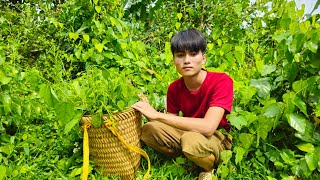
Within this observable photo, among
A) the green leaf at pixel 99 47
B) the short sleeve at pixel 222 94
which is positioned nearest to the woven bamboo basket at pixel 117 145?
the short sleeve at pixel 222 94

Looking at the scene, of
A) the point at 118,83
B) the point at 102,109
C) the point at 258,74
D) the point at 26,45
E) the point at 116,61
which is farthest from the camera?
the point at 26,45

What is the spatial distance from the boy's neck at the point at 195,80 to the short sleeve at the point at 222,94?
0.11 meters

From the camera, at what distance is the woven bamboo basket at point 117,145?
2262mm

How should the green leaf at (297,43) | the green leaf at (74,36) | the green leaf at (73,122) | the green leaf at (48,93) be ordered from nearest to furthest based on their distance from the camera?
the green leaf at (48,93)
the green leaf at (73,122)
the green leaf at (297,43)
the green leaf at (74,36)

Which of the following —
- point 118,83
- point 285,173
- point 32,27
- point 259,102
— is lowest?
point 285,173

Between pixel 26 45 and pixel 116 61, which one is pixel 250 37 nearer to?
pixel 116 61

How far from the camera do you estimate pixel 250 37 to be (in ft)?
12.4

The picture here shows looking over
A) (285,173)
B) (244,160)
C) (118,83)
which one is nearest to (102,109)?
(118,83)

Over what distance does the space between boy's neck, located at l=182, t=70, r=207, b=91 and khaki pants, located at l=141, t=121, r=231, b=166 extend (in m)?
0.28

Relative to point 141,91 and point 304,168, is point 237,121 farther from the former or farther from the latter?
point 141,91

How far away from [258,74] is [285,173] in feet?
2.46

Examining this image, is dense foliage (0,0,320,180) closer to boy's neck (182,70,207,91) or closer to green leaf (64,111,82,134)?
green leaf (64,111,82,134)

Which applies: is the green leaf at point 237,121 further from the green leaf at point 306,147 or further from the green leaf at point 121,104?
the green leaf at point 121,104

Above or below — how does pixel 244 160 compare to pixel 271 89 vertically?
below
